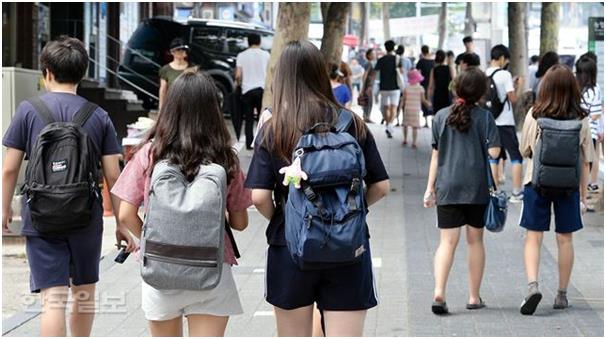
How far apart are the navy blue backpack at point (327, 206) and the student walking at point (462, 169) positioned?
3092 mm

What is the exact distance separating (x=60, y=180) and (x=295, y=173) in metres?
1.43

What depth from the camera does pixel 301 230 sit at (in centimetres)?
454

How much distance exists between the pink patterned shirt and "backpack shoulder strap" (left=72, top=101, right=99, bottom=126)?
717mm

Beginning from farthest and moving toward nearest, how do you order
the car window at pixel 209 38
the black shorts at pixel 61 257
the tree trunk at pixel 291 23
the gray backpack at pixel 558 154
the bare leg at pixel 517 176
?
the car window at pixel 209 38 → the tree trunk at pixel 291 23 → the bare leg at pixel 517 176 → the gray backpack at pixel 558 154 → the black shorts at pixel 61 257

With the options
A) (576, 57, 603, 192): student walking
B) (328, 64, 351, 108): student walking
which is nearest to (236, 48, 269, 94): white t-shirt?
(328, 64, 351, 108): student walking

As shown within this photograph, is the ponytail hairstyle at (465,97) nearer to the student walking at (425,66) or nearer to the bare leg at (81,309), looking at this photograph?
the bare leg at (81,309)

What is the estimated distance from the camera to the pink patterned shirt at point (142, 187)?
4941mm

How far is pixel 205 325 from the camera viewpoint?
4.83 meters

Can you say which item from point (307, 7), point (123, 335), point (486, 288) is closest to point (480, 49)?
point (307, 7)

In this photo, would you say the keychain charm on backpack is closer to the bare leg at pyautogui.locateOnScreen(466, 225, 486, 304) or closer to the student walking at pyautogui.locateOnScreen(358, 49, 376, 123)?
the bare leg at pyautogui.locateOnScreen(466, 225, 486, 304)

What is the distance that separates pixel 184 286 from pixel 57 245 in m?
1.15

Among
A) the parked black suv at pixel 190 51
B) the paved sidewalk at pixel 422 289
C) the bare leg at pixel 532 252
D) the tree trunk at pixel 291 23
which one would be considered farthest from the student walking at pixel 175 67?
the parked black suv at pixel 190 51

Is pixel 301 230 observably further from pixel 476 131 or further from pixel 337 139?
pixel 476 131

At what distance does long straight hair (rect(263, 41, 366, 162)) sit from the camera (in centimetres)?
Result: 476
